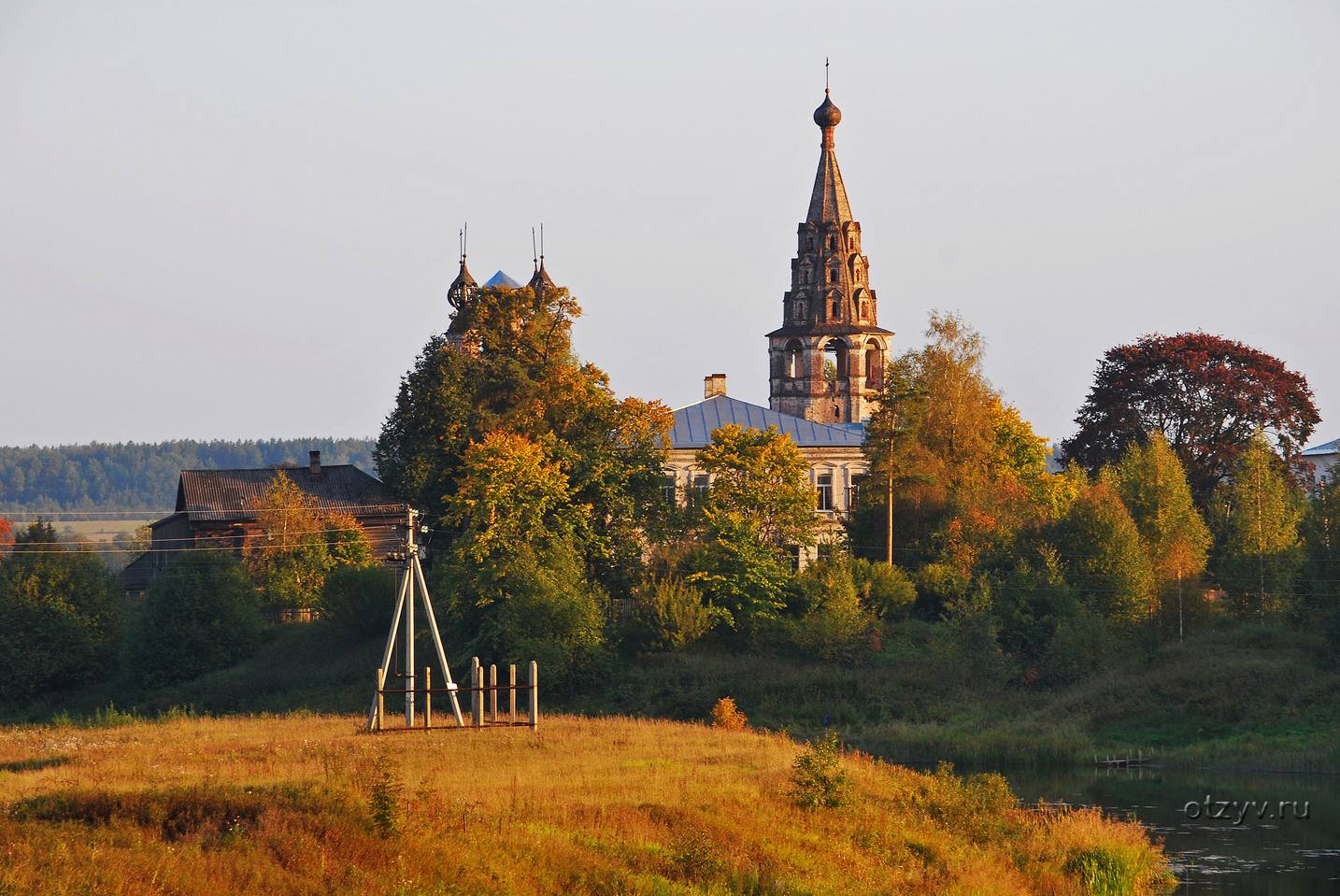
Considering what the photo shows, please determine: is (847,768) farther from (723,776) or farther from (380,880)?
(380,880)

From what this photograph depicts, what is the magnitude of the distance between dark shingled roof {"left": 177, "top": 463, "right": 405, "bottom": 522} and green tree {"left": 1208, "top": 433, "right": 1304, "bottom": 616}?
35.1 m

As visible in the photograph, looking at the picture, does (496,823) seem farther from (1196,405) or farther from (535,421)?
(1196,405)

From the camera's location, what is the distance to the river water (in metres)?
27.9

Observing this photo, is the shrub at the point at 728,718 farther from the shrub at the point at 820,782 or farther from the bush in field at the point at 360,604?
the bush in field at the point at 360,604

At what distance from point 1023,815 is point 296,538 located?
1479 inches

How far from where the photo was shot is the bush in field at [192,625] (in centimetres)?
5491

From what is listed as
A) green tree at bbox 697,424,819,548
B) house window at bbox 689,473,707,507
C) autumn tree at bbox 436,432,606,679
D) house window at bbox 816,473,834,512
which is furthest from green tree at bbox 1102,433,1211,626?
Answer: autumn tree at bbox 436,432,606,679

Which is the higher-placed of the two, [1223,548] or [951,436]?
[951,436]

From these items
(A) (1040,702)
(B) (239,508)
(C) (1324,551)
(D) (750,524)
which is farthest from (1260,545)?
(B) (239,508)

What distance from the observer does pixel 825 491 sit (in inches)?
2589

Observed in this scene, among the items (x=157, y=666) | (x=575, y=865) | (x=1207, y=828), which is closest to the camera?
(x=575, y=865)

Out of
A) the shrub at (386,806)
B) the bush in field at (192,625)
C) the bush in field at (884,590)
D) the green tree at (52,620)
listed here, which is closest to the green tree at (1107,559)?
the bush in field at (884,590)

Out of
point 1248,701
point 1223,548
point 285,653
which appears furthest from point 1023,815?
point 285,653

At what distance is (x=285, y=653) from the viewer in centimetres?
5600
